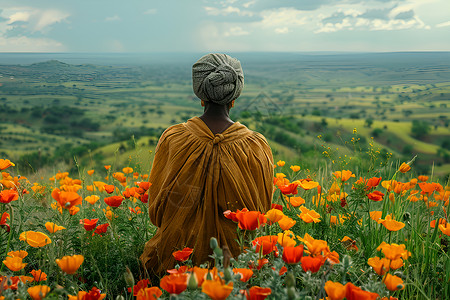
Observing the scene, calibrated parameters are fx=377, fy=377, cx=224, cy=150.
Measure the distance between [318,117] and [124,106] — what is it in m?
30.8

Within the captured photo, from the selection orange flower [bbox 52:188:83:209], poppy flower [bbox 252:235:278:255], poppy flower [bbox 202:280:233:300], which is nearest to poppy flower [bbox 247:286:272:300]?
poppy flower [bbox 202:280:233:300]

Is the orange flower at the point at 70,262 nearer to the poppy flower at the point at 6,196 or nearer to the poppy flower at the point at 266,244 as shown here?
the poppy flower at the point at 266,244

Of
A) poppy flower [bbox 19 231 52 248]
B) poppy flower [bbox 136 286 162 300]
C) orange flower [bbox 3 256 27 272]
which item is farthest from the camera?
poppy flower [bbox 19 231 52 248]

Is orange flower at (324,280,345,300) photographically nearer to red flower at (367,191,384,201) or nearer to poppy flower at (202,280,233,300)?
poppy flower at (202,280,233,300)

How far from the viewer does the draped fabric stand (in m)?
2.94

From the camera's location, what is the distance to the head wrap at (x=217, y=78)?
9.59 ft

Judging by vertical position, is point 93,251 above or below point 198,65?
below

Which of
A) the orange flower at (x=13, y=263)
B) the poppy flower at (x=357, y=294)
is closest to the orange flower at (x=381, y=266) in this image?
the poppy flower at (x=357, y=294)

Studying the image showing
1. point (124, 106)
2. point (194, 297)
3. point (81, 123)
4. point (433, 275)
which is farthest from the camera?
point (124, 106)

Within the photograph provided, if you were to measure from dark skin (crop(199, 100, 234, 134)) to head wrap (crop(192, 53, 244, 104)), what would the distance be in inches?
2.6

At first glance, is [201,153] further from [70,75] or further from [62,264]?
[70,75]

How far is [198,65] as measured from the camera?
304cm

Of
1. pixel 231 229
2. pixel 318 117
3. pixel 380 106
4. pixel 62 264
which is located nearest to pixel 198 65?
pixel 231 229

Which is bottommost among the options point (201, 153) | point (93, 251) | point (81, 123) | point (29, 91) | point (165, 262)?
point (81, 123)
